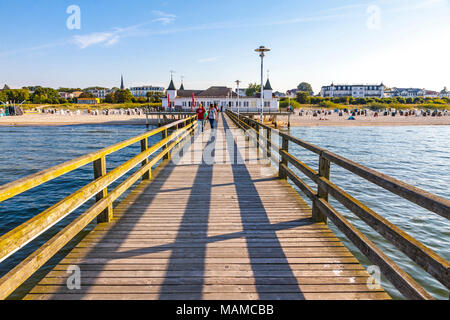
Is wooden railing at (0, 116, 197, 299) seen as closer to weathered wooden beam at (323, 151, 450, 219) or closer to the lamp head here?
weathered wooden beam at (323, 151, 450, 219)

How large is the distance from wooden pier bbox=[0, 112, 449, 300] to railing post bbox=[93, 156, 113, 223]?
0.01 m

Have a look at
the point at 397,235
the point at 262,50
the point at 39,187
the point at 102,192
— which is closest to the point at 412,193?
the point at 397,235

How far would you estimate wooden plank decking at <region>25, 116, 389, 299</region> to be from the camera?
9.23 feet

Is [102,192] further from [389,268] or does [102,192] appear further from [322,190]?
[389,268]

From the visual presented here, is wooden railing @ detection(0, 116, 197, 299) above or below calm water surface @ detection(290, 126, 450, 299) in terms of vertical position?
above

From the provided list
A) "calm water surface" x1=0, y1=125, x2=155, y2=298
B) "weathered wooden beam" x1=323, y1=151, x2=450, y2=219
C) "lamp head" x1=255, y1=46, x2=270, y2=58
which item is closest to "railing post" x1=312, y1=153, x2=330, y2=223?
"weathered wooden beam" x1=323, y1=151, x2=450, y2=219

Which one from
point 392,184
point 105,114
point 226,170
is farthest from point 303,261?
point 105,114

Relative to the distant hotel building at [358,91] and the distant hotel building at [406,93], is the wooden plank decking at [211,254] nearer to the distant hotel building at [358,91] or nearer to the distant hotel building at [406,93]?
the distant hotel building at [358,91]

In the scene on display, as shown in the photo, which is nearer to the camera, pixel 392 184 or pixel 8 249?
pixel 8 249

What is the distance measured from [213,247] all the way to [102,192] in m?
1.81

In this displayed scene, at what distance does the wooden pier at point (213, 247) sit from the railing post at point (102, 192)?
14mm

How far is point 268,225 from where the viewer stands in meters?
4.43

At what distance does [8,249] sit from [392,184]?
298cm
